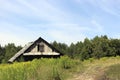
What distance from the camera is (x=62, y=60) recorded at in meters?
16.3

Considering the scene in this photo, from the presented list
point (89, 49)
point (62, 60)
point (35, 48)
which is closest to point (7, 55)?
point (89, 49)

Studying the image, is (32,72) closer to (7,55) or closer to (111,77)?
(111,77)

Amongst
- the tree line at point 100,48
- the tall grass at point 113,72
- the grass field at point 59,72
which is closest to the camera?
the tall grass at point 113,72

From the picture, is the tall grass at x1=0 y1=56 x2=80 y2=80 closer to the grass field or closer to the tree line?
the grass field

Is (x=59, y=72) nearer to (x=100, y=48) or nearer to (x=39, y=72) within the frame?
(x=39, y=72)

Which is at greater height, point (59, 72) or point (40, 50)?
point (40, 50)

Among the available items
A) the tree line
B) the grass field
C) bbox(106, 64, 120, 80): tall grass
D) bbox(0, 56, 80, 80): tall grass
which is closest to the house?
the tree line

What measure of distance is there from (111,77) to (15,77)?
12.4 feet

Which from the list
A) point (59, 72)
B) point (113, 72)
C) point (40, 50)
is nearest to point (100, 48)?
point (40, 50)

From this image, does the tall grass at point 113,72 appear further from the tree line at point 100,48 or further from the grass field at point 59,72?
the tree line at point 100,48

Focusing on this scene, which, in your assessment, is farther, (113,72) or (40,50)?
(40,50)

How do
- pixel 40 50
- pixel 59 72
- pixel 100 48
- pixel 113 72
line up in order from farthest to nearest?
pixel 100 48, pixel 40 50, pixel 59 72, pixel 113 72

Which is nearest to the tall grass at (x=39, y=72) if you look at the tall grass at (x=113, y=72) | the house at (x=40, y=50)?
the tall grass at (x=113, y=72)

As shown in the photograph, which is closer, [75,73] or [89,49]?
[75,73]
